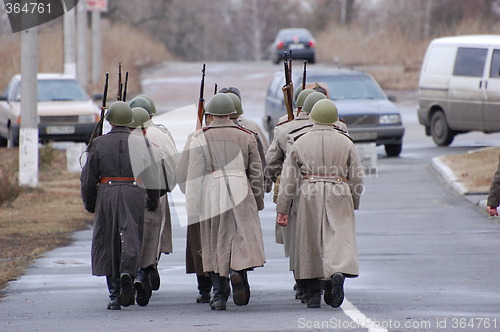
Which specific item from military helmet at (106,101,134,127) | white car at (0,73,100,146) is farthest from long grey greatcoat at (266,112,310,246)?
white car at (0,73,100,146)

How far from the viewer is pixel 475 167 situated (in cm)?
1944

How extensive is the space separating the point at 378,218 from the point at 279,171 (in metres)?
5.37

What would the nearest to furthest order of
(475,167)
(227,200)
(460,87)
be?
(227,200), (475,167), (460,87)

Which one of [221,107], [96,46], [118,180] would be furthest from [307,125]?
[96,46]

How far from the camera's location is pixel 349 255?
9.26 m

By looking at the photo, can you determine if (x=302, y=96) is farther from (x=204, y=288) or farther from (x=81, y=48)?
(x=81, y=48)

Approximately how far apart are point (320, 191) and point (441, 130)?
49.0 feet

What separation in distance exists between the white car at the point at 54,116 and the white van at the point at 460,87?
6.93 meters

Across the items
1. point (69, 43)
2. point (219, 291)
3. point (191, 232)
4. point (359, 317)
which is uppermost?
point (191, 232)

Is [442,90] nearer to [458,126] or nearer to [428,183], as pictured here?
[458,126]

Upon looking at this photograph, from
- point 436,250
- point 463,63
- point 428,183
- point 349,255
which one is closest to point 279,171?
point 349,255

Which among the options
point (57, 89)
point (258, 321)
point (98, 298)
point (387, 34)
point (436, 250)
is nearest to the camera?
point (258, 321)

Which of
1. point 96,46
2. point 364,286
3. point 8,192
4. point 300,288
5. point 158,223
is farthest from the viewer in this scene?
point 96,46

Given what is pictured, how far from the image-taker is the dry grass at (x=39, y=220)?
12.6 metres
